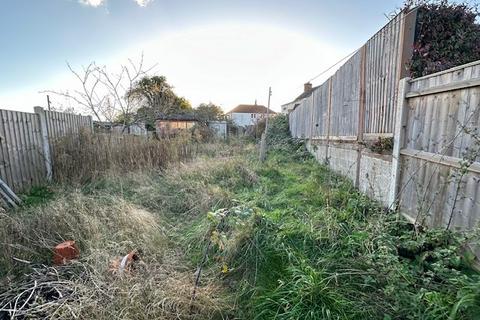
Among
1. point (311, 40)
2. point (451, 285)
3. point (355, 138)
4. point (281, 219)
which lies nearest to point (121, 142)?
point (281, 219)

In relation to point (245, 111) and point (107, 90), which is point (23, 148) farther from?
point (245, 111)

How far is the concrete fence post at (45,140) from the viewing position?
5.03 meters

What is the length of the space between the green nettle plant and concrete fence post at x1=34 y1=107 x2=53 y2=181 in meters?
6.72

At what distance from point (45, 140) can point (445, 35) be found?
7335 millimetres

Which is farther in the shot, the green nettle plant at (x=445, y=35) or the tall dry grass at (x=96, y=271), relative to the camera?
the green nettle plant at (x=445, y=35)

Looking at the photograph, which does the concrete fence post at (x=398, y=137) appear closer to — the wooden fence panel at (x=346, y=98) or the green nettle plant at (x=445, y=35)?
the green nettle plant at (x=445, y=35)

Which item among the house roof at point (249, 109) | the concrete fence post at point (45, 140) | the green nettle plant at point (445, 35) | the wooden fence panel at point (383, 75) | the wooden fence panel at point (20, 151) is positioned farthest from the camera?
the house roof at point (249, 109)

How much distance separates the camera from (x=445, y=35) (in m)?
3.10

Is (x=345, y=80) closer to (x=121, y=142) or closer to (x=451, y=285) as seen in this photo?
(x=451, y=285)

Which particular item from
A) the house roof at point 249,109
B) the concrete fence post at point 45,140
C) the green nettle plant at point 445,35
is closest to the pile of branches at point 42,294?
the concrete fence post at point 45,140

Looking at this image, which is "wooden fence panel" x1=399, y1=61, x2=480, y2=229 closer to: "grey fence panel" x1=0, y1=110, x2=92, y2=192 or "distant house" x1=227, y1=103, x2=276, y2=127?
"grey fence panel" x1=0, y1=110, x2=92, y2=192

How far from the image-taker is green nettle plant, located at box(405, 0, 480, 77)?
9.62 feet

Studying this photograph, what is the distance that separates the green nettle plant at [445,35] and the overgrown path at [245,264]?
2.00 m

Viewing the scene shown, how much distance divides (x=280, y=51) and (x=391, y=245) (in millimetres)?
7810
